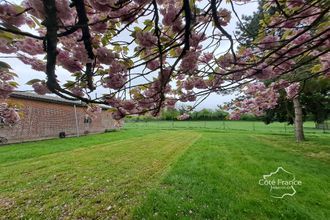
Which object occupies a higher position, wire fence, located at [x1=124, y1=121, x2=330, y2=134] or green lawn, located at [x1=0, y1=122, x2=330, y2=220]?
wire fence, located at [x1=124, y1=121, x2=330, y2=134]

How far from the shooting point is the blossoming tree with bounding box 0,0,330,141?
1.09 metres

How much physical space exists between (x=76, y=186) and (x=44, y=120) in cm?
995

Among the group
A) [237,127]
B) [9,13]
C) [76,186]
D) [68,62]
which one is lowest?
[76,186]

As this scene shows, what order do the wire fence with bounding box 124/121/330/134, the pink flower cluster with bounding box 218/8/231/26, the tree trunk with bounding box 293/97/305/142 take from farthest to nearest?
→ the wire fence with bounding box 124/121/330/134, the tree trunk with bounding box 293/97/305/142, the pink flower cluster with bounding box 218/8/231/26

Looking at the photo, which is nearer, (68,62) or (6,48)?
(6,48)

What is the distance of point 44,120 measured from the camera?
1255cm

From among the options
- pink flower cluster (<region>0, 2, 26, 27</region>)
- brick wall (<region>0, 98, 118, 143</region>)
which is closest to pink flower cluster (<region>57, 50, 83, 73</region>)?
pink flower cluster (<region>0, 2, 26, 27</region>)

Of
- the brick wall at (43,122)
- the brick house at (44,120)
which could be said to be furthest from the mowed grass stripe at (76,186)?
the brick wall at (43,122)

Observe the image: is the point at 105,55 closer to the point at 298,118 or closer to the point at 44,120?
the point at 298,118

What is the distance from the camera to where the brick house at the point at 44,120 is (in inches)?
424

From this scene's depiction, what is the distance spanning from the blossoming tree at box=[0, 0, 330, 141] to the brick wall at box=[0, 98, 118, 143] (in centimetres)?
825

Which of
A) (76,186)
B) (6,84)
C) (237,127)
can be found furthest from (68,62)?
(237,127)

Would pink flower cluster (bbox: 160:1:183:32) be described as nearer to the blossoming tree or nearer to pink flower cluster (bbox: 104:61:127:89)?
the blossoming tree

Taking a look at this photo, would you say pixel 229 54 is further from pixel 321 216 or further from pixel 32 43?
pixel 321 216
